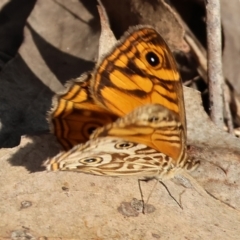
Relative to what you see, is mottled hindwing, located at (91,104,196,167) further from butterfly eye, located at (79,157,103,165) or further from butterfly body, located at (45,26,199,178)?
butterfly eye, located at (79,157,103,165)

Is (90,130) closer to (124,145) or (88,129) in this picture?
(88,129)

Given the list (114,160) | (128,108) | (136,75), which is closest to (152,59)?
(136,75)

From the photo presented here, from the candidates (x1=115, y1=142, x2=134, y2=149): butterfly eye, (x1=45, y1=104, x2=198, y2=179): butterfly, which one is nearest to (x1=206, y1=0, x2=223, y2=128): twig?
(x1=45, y1=104, x2=198, y2=179): butterfly

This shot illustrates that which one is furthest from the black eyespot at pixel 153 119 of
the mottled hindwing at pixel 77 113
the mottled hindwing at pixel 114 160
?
the mottled hindwing at pixel 77 113

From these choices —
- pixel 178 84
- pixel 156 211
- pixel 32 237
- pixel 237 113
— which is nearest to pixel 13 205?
pixel 32 237

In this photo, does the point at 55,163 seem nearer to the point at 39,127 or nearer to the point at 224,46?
the point at 39,127

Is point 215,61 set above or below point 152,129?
below
